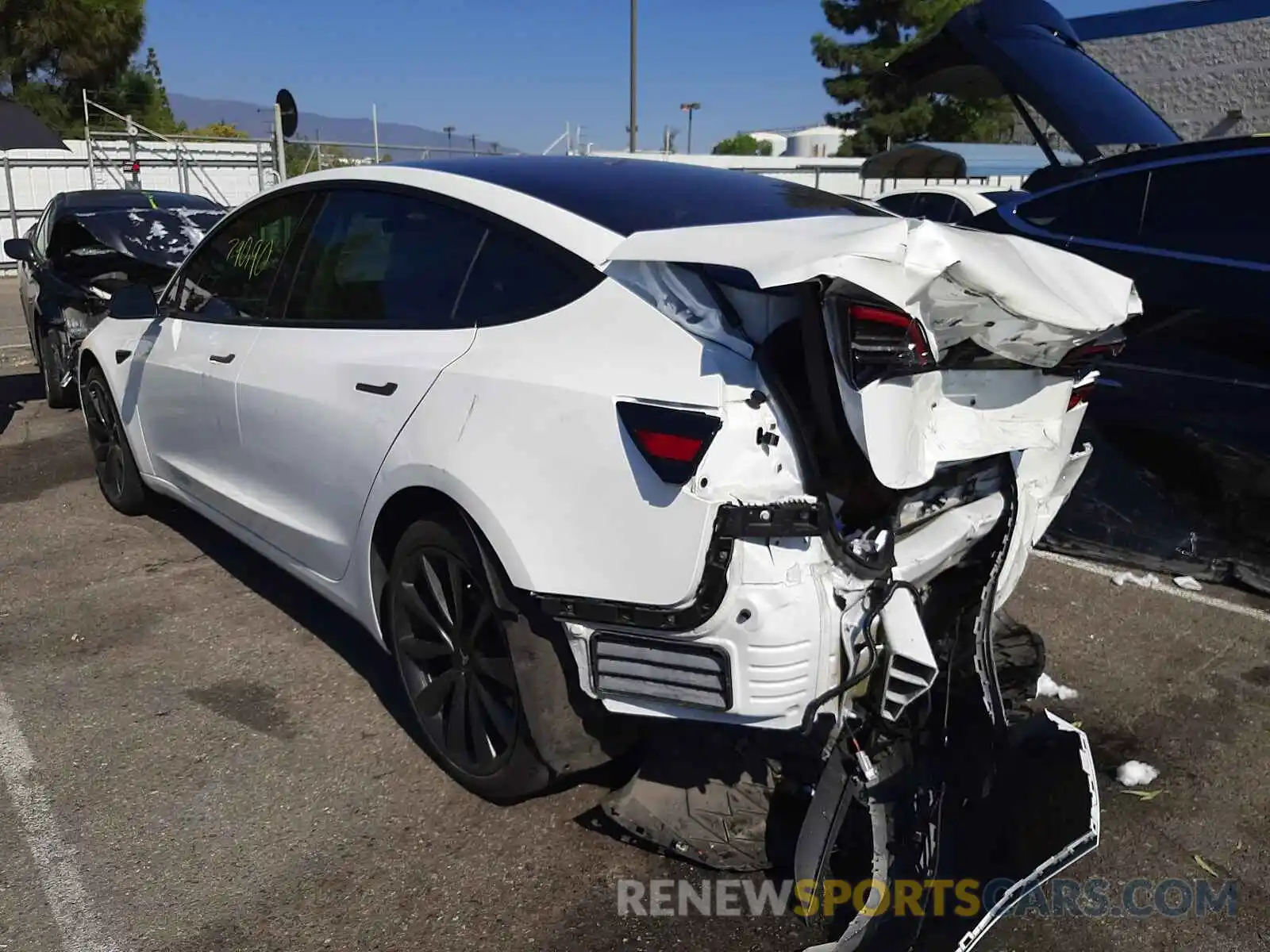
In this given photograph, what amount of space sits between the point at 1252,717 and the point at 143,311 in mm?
4552

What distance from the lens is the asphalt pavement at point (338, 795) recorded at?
8.19ft

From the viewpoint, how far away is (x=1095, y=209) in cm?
455

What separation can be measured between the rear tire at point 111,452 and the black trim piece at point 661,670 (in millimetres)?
3506

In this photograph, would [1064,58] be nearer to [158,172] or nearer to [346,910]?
[346,910]

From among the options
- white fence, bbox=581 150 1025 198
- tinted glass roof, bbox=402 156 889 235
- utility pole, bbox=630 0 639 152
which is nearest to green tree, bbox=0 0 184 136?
utility pole, bbox=630 0 639 152

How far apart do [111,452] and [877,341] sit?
459cm

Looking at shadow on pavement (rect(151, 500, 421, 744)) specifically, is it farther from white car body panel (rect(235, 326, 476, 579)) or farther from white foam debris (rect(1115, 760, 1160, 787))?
white foam debris (rect(1115, 760, 1160, 787))

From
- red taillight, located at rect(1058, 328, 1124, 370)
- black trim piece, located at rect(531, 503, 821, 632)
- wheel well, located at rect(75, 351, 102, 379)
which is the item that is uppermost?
red taillight, located at rect(1058, 328, 1124, 370)

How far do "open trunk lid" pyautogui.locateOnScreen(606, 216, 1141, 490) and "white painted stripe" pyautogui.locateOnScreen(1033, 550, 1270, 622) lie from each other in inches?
87.7

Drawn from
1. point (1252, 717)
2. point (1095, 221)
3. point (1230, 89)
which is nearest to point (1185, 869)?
point (1252, 717)

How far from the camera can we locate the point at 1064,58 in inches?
213

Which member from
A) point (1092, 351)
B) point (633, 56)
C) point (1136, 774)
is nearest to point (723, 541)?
point (1092, 351)

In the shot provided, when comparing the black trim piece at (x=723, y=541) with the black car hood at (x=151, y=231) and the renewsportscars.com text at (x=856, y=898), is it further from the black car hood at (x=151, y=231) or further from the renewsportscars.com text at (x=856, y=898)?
the black car hood at (x=151, y=231)

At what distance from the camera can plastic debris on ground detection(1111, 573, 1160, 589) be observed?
4.57 meters
